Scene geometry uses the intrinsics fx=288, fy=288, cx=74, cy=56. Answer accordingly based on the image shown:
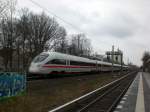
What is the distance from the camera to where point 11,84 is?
13922 mm

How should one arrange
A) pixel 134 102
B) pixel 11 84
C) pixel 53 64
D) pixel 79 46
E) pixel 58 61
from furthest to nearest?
1. pixel 79 46
2. pixel 58 61
3. pixel 53 64
4. pixel 134 102
5. pixel 11 84

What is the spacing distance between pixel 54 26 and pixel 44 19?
327cm

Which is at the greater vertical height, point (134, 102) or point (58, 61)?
point (58, 61)

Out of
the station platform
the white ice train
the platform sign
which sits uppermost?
the white ice train

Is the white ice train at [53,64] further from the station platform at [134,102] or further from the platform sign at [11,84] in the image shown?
the platform sign at [11,84]

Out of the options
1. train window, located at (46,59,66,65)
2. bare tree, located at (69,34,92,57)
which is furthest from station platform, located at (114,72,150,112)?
bare tree, located at (69,34,92,57)

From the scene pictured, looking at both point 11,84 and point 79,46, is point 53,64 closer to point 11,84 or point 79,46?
point 11,84

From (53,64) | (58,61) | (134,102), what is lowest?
(134,102)

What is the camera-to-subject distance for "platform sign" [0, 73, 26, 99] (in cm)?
1298

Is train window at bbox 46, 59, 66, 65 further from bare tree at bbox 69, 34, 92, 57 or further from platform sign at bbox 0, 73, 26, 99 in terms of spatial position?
bare tree at bbox 69, 34, 92, 57

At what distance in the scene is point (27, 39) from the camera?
6894 centimetres

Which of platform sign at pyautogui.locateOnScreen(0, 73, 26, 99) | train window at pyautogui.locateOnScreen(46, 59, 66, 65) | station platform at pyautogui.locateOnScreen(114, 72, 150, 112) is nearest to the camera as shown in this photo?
platform sign at pyautogui.locateOnScreen(0, 73, 26, 99)

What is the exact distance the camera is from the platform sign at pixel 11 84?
13.0 m

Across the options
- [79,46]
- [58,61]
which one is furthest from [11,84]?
[79,46]
